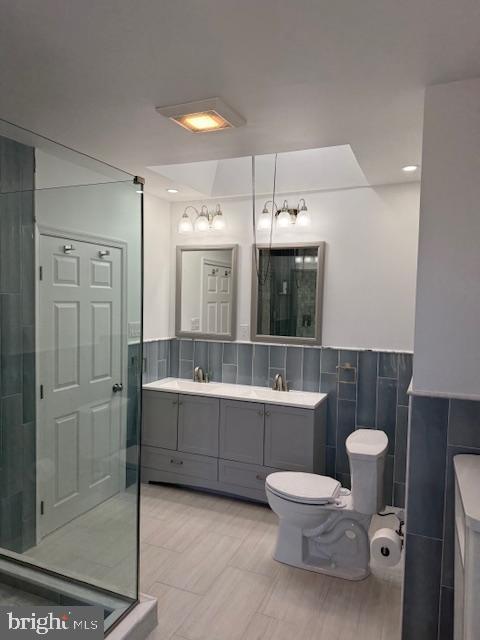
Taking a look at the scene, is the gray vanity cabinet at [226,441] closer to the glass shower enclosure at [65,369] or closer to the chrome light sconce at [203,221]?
the glass shower enclosure at [65,369]

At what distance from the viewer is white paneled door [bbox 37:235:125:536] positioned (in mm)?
2373

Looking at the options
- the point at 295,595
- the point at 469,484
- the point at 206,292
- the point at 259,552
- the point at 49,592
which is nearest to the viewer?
the point at 469,484

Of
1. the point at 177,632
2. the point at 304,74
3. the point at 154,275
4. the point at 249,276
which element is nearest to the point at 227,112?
the point at 304,74

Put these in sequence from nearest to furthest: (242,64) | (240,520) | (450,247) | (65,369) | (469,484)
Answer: (469,484), (242,64), (450,247), (65,369), (240,520)

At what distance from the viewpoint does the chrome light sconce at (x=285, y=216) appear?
137 inches

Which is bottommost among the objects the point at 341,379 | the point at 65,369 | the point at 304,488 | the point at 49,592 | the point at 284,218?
the point at 49,592

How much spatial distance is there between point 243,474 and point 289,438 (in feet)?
1.52

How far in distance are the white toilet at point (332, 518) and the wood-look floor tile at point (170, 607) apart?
0.61 meters

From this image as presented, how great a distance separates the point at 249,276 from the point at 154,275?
84cm

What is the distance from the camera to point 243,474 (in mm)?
3320

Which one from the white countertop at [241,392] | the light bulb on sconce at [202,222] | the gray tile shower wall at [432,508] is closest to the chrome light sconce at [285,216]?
the light bulb on sconce at [202,222]

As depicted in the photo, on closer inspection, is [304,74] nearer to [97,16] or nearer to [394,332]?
[97,16]

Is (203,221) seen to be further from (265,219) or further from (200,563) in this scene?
(200,563)

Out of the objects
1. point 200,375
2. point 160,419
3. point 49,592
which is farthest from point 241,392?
point 49,592
